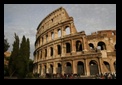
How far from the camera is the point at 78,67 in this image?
890 inches

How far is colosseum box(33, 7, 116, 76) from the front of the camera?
847 inches

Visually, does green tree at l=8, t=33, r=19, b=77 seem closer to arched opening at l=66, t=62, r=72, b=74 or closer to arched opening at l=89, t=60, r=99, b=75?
arched opening at l=66, t=62, r=72, b=74

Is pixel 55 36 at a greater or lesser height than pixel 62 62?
greater

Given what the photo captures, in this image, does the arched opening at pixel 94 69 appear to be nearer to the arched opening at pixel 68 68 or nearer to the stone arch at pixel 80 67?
the stone arch at pixel 80 67

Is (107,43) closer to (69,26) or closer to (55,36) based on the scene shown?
(69,26)

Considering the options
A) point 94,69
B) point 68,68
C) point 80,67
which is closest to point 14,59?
point 68,68

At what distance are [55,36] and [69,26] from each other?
3793mm

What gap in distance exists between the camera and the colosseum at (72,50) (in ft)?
70.6

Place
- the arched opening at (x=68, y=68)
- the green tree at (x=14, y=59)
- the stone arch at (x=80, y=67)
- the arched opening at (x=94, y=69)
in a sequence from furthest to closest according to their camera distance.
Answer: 1. the arched opening at (x=68, y=68)
2. the green tree at (x=14, y=59)
3. the stone arch at (x=80, y=67)
4. the arched opening at (x=94, y=69)

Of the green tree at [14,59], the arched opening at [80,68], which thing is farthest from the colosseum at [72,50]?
the green tree at [14,59]

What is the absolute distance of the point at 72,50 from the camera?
76.1ft

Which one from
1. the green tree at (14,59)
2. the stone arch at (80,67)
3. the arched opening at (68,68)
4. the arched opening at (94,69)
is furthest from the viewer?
the arched opening at (68,68)

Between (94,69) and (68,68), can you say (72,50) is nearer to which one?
(68,68)
